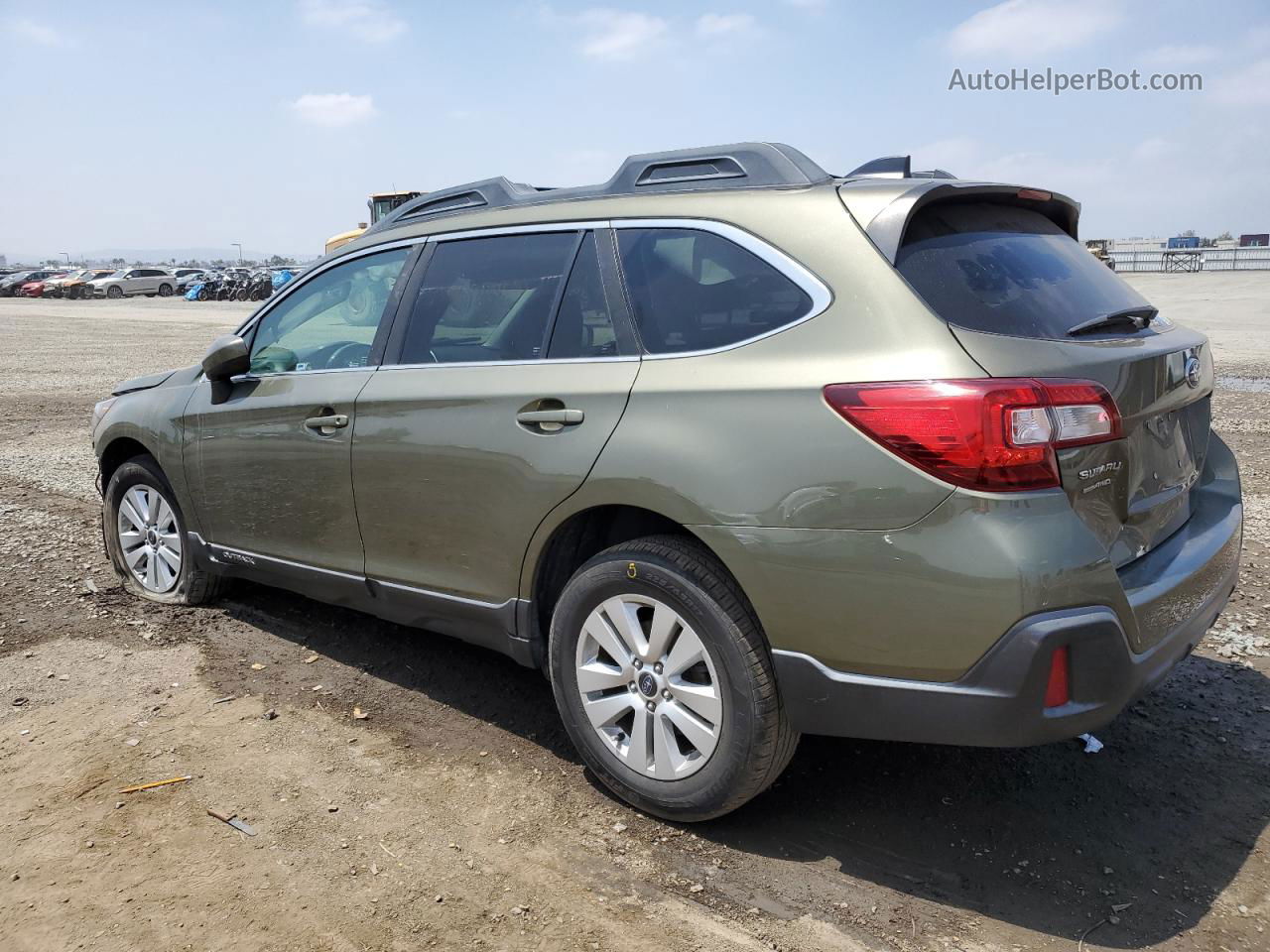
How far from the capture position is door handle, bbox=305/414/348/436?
153 inches

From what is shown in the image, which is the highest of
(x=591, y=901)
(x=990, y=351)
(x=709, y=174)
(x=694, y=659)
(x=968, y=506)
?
(x=709, y=174)

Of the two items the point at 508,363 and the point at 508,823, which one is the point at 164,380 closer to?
the point at 508,363

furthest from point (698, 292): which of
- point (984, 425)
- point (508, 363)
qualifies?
point (984, 425)

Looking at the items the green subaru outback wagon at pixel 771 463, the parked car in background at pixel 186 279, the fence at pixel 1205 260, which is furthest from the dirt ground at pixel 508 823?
the parked car in background at pixel 186 279

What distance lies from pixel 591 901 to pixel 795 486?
3.99 ft

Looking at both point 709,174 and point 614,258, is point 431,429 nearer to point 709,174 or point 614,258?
point 614,258

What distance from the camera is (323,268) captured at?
14.4 ft

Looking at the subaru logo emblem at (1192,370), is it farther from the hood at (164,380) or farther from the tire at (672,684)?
the hood at (164,380)

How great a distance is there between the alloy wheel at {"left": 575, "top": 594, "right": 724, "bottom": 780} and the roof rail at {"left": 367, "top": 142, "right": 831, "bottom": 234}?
51.1 inches

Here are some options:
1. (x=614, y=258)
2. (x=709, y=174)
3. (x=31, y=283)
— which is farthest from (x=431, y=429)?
(x=31, y=283)

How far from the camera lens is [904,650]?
2.58 m

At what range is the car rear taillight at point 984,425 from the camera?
96.8 inches

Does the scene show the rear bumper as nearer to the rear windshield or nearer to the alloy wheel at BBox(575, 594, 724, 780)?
the alloy wheel at BBox(575, 594, 724, 780)

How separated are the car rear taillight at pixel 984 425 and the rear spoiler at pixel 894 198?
437 mm
